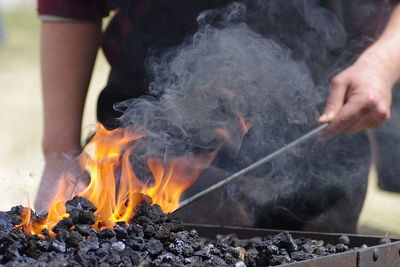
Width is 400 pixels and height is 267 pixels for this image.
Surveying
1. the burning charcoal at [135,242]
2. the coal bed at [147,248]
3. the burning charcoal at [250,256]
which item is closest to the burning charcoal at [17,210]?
the coal bed at [147,248]

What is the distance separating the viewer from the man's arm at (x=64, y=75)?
3123mm

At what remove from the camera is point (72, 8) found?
10.1 feet

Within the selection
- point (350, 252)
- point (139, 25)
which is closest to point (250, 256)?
point (350, 252)

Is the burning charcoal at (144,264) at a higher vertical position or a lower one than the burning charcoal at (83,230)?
higher

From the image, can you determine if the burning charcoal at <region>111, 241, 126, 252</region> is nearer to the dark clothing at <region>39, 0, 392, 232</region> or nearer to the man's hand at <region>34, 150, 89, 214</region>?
the man's hand at <region>34, 150, 89, 214</region>

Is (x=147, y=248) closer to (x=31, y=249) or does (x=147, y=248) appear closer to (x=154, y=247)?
(x=154, y=247)

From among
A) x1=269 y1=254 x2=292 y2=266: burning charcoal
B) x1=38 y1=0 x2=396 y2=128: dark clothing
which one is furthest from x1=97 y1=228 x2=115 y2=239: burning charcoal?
x1=38 y1=0 x2=396 y2=128: dark clothing

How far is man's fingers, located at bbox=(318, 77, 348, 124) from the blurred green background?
0.79 meters

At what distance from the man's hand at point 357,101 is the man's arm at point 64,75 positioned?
131 centimetres

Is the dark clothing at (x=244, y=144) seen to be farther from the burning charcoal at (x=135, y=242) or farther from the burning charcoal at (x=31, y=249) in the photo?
the burning charcoal at (x=31, y=249)

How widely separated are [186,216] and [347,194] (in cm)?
79

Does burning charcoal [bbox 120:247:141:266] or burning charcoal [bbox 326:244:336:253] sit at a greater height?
burning charcoal [bbox 120:247:141:266]

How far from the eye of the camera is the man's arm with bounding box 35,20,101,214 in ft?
10.2

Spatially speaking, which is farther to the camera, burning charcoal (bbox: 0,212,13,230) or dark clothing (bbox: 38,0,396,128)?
dark clothing (bbox: 38,0,396,128)
